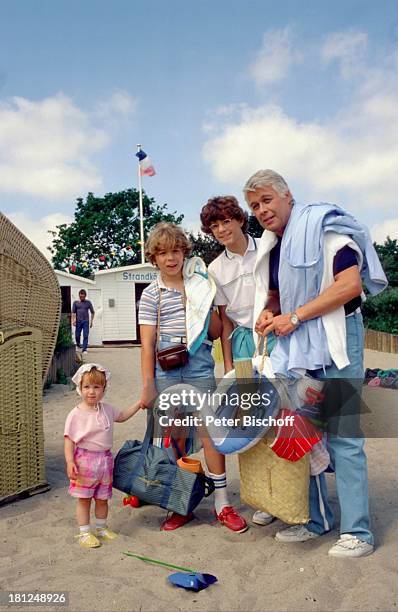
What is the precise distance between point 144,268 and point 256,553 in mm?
18045

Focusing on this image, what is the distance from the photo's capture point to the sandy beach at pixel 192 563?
2.51 m

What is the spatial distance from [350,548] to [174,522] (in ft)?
3.38

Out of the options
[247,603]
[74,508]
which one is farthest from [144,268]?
[247,603]

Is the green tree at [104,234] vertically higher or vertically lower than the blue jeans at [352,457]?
higher

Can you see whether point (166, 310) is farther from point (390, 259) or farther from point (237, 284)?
point (390, 259)

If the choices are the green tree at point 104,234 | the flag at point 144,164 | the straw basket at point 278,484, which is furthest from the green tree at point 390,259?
the green tree at point 104,234

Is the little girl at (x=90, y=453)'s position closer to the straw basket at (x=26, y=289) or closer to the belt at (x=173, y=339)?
the belt at (x=173, y=339)

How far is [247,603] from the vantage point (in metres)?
2.51

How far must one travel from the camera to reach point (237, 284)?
3.43m

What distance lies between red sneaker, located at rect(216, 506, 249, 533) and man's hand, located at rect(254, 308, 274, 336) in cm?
109

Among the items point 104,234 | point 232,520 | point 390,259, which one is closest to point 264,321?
point 232,520

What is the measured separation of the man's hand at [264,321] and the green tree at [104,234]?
43488 mm

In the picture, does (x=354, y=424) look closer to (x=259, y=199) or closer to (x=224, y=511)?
(x=224, y=511)

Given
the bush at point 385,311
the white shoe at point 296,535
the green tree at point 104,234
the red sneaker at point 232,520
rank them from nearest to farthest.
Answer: the white shoe at point 296,535 → the red sneaker at point 232,520 → the bush at point 385,311 → the green tree at point 104,234
